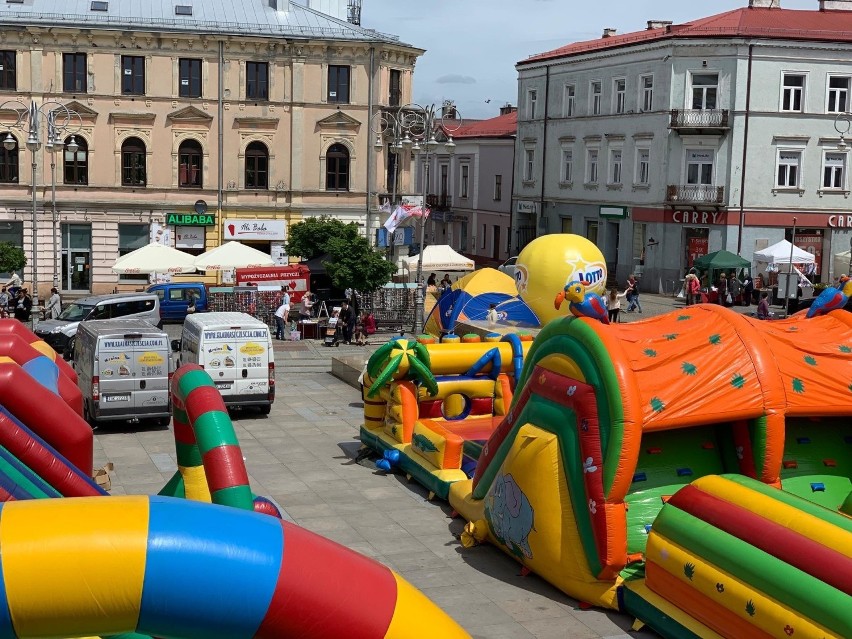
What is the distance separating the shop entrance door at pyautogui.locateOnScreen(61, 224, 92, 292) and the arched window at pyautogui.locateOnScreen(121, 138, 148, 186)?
2.51 m

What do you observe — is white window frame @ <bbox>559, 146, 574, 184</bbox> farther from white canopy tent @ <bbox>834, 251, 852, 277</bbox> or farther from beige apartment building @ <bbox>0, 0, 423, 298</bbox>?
white canopy tent @ <bbox>834, 251, 852, 277</bbox>

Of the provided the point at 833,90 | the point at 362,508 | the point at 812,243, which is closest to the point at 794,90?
the point at 833,90

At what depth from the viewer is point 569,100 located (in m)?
54.2

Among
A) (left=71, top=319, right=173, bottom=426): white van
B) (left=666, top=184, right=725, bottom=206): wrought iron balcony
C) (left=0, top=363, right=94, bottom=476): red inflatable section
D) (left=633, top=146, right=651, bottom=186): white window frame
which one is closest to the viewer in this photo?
(left=0, top=363, right=94, bottom=476): red inflatable section

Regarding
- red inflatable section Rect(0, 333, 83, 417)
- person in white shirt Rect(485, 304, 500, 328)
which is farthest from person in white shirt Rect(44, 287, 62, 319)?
red inflatable section Rect(0, 333, 83, 417)

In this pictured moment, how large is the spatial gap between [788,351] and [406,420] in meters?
7.11

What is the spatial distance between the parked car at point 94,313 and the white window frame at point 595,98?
2623 centimetres

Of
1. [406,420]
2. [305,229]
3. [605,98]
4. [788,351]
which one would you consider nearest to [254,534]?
[788,351]

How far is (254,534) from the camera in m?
3.92

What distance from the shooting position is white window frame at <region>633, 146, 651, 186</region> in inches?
1876

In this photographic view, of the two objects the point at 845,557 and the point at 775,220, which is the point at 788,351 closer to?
the point at 845,557

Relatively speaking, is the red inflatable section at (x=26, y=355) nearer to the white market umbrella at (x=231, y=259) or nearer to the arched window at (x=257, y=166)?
the white market umbrella at (x=231, y=259)

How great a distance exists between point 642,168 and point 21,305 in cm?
2659

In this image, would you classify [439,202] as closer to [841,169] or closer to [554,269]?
[841,169]
